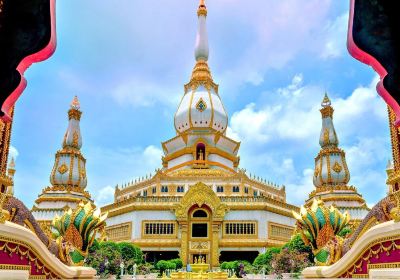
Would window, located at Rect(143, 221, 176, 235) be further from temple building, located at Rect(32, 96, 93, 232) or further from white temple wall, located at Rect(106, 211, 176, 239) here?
temple building, located at Rect(32, 96, 93, 232)

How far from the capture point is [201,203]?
40.8m

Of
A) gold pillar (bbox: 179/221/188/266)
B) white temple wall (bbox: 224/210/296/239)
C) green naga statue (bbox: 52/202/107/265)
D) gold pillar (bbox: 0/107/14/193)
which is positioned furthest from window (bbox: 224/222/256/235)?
gold pillar (bbox: 0/107/14/193)

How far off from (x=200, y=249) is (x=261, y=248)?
18.6ft

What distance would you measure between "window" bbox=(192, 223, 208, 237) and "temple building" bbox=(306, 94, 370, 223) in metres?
12.8

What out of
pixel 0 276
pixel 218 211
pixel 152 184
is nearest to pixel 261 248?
pixel 218 211

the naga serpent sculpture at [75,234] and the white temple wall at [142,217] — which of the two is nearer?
the naga serpent sculpture at [75,234]

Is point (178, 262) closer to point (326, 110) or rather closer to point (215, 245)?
point (215, 245)

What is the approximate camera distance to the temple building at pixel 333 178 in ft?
148

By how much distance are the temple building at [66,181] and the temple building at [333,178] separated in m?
25.6

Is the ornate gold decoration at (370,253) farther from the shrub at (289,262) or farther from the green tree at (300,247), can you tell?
the green tree at (300,247)

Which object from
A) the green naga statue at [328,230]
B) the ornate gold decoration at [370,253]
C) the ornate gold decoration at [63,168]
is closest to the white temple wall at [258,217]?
the ornate gold decoration at [63,168]

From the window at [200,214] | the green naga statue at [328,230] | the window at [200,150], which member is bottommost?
the green naga statue at [328,230]

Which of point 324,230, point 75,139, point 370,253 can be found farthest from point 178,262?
point 370,253

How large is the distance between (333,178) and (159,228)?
19983 mm
